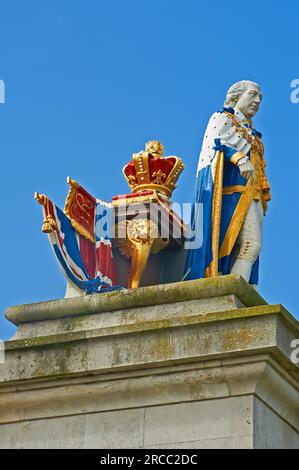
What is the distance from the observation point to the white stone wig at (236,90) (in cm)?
1473

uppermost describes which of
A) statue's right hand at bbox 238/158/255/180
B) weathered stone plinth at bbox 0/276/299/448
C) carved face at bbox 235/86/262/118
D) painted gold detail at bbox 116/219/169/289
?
carved face at bbox 235/86/262/118

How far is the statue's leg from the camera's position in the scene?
13.6m

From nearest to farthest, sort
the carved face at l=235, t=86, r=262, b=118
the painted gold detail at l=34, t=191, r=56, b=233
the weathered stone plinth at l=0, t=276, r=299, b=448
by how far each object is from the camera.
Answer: the weathered stone plinth at l=0, t=276, r=299, b=448 → the painted gold detail at l=34, t=191, r=56, b=233 → the carved face at l=235, t=86, r=262, b=118

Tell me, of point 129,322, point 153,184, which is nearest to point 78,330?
point 129,322

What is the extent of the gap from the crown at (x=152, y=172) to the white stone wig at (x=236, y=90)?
98 centimetres

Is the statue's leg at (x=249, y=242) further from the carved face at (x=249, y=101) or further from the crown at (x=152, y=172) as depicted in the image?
the carved face at (x=249, y=101)

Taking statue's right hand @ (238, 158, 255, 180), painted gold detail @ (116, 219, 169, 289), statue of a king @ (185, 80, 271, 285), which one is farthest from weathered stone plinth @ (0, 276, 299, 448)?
statue's right hand @ (238, 158, 255, 180)

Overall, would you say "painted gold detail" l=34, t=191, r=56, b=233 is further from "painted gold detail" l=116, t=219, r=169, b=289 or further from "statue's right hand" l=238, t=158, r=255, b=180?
"statue's right hand" l=238, t=158, r=255, b=180

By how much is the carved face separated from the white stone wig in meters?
0.04

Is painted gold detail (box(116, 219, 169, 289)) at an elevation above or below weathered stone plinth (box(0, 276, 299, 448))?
above

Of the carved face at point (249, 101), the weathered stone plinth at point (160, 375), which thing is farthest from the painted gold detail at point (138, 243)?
the carved face at point (249, 101)

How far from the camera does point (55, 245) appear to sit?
1335 cm

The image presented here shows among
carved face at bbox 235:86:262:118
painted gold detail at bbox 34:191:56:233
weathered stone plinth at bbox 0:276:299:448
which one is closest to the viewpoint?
weathered stone plinth at bbox 0:276:299:448

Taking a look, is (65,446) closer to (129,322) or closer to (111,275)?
(129,322)
